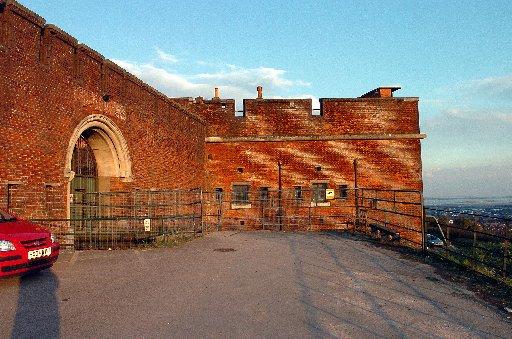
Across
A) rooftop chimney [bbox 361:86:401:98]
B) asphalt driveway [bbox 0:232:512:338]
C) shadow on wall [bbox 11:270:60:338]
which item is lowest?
asphalt driveway [bbox 0:232:512:338]

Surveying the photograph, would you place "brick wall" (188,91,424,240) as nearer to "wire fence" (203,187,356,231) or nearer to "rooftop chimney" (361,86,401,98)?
"wire fence" (203,187,356,231)

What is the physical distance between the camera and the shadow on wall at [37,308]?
4230 mm

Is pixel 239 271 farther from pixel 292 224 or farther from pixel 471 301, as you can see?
pixel 292 224

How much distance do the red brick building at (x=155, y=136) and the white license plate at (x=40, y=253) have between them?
2.54 m

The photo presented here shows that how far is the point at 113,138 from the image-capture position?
12227 millimetres

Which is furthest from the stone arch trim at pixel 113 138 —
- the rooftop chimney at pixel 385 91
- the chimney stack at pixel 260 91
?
the rooftop chimney at pixel 385 91

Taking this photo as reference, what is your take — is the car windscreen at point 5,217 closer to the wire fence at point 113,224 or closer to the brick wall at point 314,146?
the wire fence at point 113,224

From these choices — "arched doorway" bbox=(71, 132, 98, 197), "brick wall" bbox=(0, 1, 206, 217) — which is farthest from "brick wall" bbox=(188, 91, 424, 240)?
"arched doorway" bbox=(71, 132, 98, 197)

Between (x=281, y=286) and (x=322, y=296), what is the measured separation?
2.66ft

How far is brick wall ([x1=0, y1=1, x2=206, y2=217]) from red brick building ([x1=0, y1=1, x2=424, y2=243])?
0.09 ft

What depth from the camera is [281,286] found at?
20.3 feet

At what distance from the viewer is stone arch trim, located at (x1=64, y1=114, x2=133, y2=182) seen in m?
10.9

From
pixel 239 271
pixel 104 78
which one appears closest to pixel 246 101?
pixel 104 78

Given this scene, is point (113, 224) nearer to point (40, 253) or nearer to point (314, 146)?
point (40, 253)
